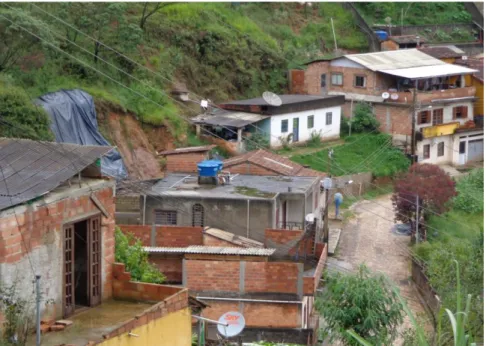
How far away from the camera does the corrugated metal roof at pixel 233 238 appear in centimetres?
2264

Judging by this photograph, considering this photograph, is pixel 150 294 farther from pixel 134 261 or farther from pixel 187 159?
pixel 187 159

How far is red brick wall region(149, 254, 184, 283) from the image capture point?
20844 millimetres

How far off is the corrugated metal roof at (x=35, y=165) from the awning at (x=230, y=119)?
23557 mm

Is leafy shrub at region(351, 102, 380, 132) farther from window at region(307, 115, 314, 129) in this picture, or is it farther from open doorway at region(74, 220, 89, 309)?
open doorway at region(74, 220, 89, 309)

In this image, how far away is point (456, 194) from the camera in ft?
108

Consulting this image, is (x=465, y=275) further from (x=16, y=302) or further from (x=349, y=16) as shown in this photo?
(x=349, y=16)

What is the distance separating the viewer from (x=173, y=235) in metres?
22.7

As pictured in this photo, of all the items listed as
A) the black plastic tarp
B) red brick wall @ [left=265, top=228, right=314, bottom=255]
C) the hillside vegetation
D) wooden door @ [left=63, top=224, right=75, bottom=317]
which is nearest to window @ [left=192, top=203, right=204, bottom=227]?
red brick wall @ [left=265, top=228, right=314, bottom=255]

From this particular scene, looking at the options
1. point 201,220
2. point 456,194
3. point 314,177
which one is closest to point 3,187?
point 201,220

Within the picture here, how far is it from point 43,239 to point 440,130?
31976mm

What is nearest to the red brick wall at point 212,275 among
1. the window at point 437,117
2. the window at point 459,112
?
the window at point 437,117

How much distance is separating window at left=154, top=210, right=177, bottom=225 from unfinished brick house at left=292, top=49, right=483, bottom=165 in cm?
1646

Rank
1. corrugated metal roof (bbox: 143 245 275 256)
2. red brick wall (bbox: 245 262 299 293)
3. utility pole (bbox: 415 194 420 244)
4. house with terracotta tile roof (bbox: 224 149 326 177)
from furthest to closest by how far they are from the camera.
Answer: utility pole (bbox: 415 194 420 244)
house with terracotta tile roof (bbox: 224 149 326 177)
corrugated metal roof (bbox: 143 245 275 256)
red brick wall (bbox: 245 262 299 293)

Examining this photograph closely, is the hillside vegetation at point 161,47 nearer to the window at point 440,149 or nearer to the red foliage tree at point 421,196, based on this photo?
the window at point 440,149
